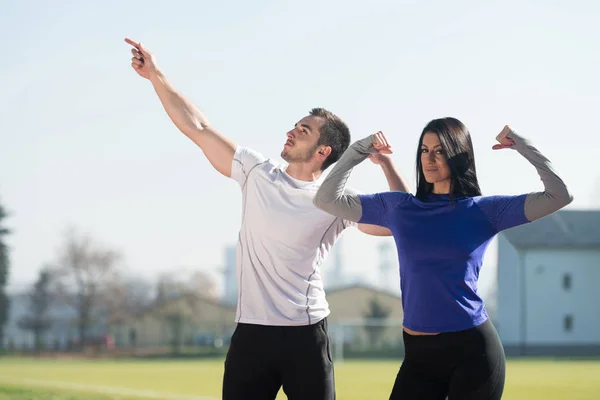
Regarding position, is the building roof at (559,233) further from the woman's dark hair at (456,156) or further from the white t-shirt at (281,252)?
the woman's dark hair at (456,156)

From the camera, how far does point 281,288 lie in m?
4.97

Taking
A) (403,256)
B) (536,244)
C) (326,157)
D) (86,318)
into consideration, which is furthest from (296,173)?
(86,318)

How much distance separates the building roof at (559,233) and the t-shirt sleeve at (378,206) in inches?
2241

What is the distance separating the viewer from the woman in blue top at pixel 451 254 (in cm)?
421

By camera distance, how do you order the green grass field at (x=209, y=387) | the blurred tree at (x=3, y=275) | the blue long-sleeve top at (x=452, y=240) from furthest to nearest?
the blurred tree at (x=3, y=275), the green grass field at (x=209, y=387), the blue long-sleeve top at (x=452, y=240)

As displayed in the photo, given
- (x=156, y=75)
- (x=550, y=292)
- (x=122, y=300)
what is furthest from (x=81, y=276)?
(x=156, y=75)

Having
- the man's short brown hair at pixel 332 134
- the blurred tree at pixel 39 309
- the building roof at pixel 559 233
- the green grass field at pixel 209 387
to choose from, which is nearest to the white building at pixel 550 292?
the building roof at pixel 559 233

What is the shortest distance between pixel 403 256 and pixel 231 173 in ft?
4.37

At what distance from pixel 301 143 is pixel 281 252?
64cm

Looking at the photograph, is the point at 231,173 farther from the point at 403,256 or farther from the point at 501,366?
the point at 501,366

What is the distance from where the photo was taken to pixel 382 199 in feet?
14.9

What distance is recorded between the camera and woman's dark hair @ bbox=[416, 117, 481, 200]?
14.1ft

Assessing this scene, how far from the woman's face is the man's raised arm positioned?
1.31 m

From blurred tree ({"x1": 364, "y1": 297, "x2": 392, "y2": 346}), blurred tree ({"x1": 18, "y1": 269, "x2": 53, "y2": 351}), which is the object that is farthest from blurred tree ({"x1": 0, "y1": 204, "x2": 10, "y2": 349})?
blurred tree ({"x1": 364, "y1": 297, "x2": 392, "y2": 346})
